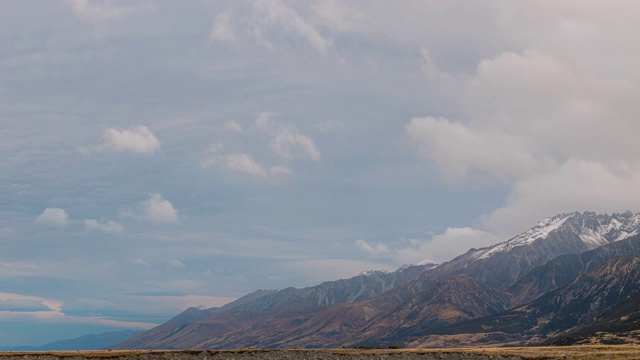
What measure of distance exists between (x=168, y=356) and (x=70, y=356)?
691 inches

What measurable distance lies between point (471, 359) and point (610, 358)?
23.4 m

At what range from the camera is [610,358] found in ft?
345

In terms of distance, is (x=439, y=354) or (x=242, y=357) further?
(x=439, y=354)

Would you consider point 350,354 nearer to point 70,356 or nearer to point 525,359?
point 525,359

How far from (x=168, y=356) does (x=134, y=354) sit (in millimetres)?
6464

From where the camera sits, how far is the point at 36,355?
105 meters

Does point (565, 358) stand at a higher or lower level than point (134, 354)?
lower

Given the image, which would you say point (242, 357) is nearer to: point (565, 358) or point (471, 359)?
point (471, 359)

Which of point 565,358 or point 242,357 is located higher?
point 242,357

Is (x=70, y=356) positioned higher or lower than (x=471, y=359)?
higher

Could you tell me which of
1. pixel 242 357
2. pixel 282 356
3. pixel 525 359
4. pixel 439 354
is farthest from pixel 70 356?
A: pixel 525 359

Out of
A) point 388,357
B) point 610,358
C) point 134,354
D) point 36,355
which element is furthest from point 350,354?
point 36,355

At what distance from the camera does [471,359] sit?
108625 millimetres

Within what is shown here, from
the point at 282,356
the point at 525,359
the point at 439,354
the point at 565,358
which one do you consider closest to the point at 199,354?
the point at 282,356
